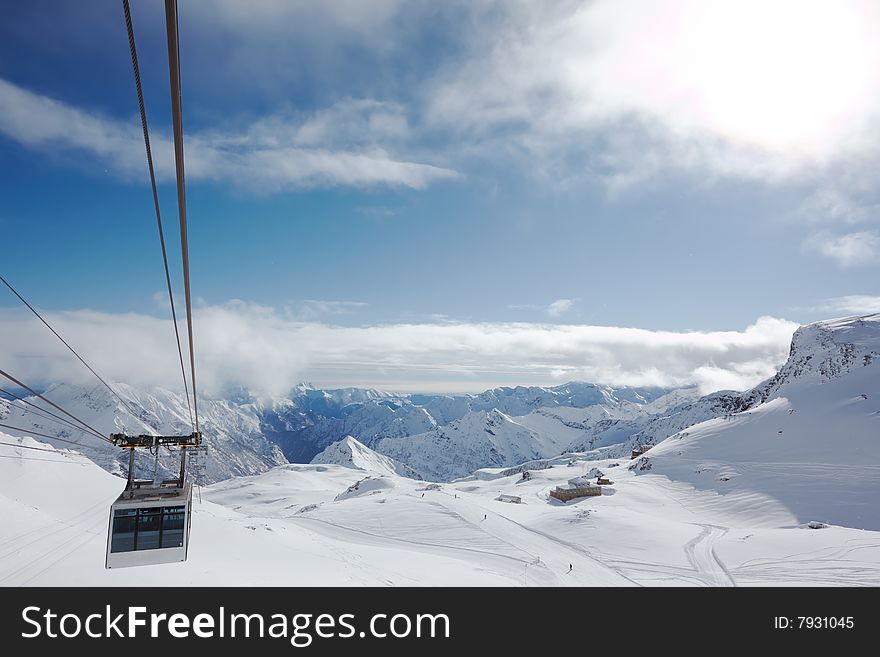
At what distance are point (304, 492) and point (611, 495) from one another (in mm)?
96618

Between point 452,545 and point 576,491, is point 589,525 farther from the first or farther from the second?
point 576,491

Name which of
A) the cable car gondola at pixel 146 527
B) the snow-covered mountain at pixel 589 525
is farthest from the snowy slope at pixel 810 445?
the cable car gondola at pixel 146 527

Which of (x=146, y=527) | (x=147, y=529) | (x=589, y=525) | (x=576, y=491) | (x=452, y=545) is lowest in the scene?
(x=452, y=545)

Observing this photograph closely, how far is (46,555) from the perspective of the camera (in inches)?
1366

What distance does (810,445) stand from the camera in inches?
3767

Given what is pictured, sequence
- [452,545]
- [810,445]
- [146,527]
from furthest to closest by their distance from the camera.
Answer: [810,445] → [452,545] → [146,527]

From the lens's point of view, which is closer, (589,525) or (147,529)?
(147,529)

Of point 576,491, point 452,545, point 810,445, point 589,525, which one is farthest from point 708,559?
point 810,445

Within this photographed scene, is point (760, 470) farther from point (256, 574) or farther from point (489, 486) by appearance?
point (256, 574)

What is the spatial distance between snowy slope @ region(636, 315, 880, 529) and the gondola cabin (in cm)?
7711

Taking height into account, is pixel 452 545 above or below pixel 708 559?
below

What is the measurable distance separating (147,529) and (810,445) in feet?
387

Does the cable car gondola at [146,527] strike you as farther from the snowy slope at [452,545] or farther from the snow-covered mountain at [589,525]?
the snow-covered mountain at [589,525]
